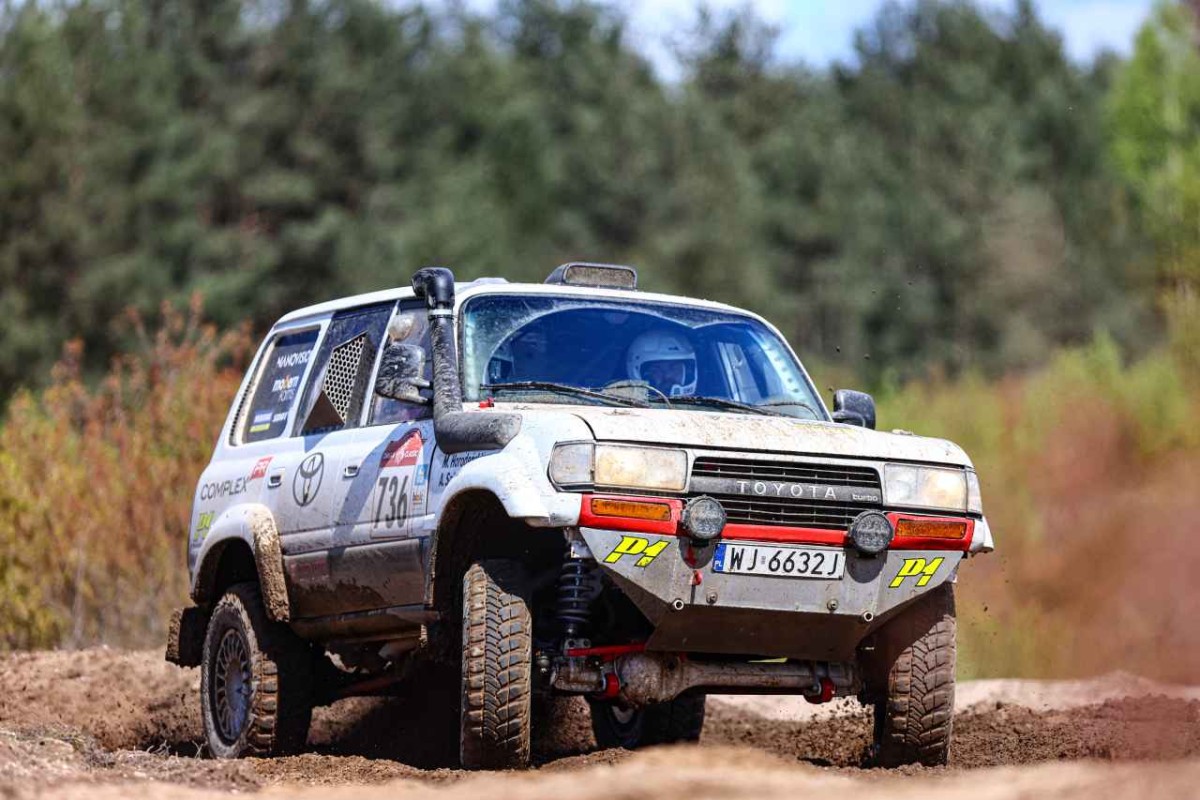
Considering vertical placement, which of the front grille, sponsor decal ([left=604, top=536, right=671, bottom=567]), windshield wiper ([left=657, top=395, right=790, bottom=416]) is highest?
windshield wiper ([left=657, top=395, right=790, bottom=416])

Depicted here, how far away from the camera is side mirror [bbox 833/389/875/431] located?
30.6 feet

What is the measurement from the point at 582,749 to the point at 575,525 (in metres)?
4.26

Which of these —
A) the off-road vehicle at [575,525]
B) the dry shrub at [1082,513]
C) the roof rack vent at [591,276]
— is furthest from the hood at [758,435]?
the dry shrub at [1082,513]

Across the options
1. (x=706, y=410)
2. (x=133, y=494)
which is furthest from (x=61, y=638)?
(x=706, y=410)

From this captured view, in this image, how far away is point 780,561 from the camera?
7746 millimetres

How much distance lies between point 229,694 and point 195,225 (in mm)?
30022

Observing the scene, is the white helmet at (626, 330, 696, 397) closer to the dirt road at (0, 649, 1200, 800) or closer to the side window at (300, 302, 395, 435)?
the side window at (300, 302, 395, 435)

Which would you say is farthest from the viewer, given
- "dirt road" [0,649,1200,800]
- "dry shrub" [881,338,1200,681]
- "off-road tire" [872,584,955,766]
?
"dry shrub" [881,338,1200,681]

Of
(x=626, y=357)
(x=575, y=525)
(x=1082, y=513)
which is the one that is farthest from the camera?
(x=1082, y=513)

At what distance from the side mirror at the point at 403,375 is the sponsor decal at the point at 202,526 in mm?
2362

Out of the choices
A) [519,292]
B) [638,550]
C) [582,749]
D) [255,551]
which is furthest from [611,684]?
[582,749]

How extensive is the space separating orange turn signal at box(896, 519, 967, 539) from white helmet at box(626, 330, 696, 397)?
138 cm

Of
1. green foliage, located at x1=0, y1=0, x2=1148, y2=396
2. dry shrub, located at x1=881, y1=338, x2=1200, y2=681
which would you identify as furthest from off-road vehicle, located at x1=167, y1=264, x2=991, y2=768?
green foliage, located at x1=0, y1=0, x2=1148, y2=396

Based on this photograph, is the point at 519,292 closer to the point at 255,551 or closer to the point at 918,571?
the point at 255,551
